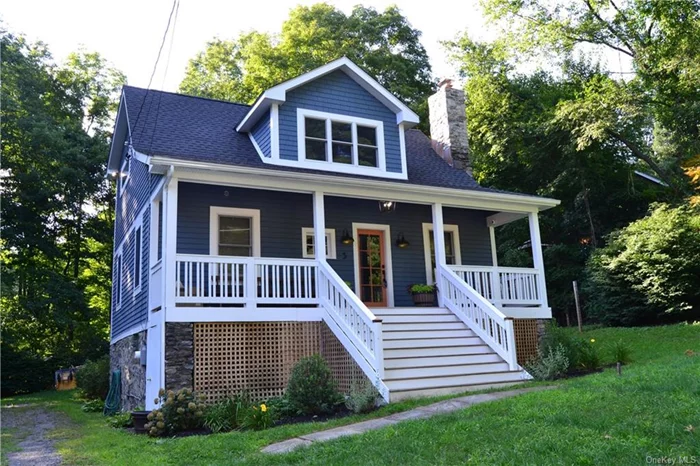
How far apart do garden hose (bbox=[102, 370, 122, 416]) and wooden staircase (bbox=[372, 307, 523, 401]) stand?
7.05 metres

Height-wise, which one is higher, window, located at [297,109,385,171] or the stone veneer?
window, located at [297,109,385,171]

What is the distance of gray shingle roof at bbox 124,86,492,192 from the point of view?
1211 centimetres

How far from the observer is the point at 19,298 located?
870 inches

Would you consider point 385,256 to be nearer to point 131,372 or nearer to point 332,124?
point 332,124

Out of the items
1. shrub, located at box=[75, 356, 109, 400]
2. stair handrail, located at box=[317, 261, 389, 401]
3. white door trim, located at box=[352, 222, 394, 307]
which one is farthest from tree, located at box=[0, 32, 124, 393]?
stair handrail, located at box=[317, 261, 389, 401]

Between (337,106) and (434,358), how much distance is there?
21.2ft

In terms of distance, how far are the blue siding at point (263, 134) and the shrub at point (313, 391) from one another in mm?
5522

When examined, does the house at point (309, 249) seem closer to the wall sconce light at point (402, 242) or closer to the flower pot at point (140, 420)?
the wall sconce light at point (402, 242)

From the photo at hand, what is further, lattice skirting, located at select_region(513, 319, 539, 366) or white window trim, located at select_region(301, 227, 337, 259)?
white window trim, located at select_region(301, 227, 337, 259)

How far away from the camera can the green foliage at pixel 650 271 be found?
16.5 m

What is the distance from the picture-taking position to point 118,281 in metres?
16.4

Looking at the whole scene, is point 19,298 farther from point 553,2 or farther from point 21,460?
point 553,2

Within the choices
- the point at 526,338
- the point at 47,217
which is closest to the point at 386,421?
the point at 526,338

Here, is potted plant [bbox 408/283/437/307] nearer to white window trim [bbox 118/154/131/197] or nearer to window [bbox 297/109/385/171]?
window [bbox 297/109/385/171]
